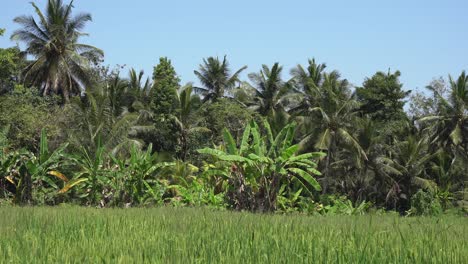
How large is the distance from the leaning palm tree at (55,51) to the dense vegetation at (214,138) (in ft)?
0.17

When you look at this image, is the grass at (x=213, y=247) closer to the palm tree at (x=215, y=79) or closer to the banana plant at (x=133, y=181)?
the banana plant at (x=133, y=181)

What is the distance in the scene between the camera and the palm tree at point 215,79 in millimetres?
31203

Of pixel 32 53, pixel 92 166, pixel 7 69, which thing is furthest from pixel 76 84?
pixel 92 166

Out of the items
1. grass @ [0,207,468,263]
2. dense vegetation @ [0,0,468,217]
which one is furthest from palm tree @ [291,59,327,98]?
grass @ [0,207,468,263]

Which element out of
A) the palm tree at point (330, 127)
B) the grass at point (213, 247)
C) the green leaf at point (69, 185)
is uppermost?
the palm tree at point (330, 127)

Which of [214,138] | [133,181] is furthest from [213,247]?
[214,138]

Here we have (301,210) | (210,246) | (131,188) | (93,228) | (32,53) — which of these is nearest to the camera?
(210,246)

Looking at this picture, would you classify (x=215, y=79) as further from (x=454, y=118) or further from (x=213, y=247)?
(x=213, y=247)

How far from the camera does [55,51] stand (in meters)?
22.2

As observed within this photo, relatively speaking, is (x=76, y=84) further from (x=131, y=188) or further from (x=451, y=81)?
(x=451, y=81)

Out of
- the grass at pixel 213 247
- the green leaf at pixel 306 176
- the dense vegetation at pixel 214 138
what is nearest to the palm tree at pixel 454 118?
the dense vegetation at pixel 214 138

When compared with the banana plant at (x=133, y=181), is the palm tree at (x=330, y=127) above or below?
above

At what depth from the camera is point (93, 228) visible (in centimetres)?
589

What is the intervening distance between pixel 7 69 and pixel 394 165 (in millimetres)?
16425
